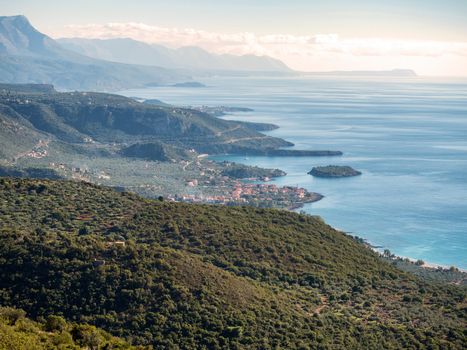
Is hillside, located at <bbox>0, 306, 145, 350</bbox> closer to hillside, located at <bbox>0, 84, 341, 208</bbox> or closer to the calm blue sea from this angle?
the calm blue sea

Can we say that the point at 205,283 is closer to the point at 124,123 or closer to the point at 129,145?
the point at 129,145

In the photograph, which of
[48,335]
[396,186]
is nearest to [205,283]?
[48,335]

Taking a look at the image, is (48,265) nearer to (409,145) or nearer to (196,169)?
(196,169)

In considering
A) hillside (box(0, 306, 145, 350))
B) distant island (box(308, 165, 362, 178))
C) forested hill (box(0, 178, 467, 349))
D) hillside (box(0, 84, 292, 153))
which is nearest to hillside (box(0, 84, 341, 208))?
hillside (box(0, 84, 292, 153))

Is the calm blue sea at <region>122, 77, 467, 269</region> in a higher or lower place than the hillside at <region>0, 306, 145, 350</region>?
lower

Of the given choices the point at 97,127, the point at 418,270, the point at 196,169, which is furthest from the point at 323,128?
the point at 418,270

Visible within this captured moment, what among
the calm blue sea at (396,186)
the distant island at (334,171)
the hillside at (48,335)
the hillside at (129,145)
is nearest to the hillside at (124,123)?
the hillside at (129,145)
